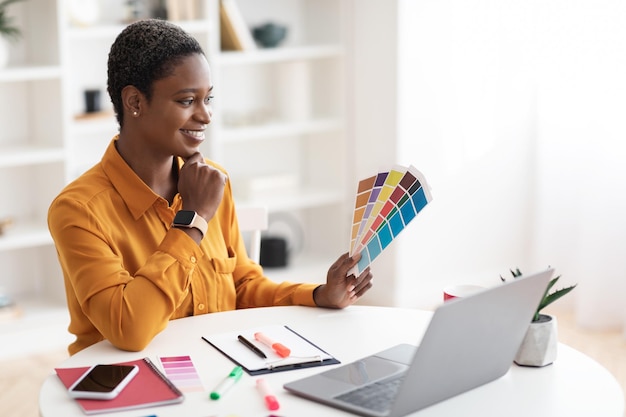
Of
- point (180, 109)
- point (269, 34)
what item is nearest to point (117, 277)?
point (180, 109)

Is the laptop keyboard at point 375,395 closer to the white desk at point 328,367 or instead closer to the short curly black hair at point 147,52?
the white desk at point 328,367

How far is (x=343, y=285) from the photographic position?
1.94 metres

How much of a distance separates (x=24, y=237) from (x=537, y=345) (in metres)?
2.32

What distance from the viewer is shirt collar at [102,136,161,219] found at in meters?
1.93

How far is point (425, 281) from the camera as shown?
4152 millimetres

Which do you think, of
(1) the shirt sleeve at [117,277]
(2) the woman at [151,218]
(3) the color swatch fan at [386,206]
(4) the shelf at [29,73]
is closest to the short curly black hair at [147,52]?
(2) the woman at [151,218]

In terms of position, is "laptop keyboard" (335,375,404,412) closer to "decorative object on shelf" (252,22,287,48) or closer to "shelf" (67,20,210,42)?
"shelf" (67,20,210,42)

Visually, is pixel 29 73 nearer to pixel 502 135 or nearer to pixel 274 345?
pixel 502 135

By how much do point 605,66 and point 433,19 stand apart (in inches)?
27.3

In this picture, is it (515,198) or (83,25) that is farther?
(515,198)

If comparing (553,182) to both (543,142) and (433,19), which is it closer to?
(543,142)

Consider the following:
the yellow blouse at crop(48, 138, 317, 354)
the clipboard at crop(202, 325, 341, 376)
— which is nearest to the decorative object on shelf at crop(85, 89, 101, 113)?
the yellow blouse at crop(48, 138, 317, 354)

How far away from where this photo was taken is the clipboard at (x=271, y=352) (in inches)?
64.9

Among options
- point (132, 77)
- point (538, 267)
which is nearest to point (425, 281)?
point (538, 267)
